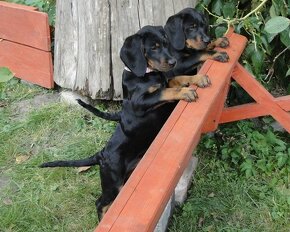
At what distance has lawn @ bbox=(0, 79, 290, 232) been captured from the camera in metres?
2.85

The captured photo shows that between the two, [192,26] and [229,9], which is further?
[229,9]

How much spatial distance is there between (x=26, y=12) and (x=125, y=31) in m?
1.06

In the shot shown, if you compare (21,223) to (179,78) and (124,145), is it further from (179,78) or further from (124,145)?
(179,78)

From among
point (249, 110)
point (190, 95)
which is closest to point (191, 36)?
point (249, 110)

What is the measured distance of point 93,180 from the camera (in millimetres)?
3162

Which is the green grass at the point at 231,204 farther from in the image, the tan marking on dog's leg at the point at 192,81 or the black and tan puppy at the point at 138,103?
the tan marking on dog's leg at the point at 192,81

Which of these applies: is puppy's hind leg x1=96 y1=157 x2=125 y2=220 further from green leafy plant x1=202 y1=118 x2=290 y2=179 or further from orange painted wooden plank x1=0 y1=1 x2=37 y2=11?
orange painted wooden plank x1=0 y1=1 x2=37 y2=11

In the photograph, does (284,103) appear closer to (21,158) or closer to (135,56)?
(135,56)

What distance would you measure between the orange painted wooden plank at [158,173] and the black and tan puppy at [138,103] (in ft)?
0.61

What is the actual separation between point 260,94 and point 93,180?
124cm

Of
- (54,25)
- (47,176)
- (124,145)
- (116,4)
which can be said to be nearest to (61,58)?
(54,25)

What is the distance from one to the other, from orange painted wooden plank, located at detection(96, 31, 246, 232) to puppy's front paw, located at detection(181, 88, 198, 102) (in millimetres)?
29

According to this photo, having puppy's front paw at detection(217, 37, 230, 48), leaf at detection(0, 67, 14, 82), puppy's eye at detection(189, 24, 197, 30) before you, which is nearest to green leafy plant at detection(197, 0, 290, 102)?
puppy's front paw at detection(217, 37, 230, 48)

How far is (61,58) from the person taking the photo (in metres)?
3.72
